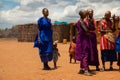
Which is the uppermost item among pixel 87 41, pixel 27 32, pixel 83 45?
pixel 87 41

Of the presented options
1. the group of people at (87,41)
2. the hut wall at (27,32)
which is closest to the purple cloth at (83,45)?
the group of people at (87,41)

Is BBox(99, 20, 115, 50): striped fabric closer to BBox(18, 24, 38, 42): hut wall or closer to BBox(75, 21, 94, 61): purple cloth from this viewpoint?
BBox(75, 21, 94, 61): purple cloth

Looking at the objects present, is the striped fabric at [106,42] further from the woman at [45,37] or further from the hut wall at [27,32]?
the hut wall at [27,32]

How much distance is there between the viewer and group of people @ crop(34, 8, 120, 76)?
959 cm

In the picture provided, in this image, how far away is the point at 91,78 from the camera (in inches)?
347

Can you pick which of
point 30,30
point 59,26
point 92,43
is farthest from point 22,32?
point 92,43

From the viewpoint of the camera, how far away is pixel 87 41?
31.7 feet

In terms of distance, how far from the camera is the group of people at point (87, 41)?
959cm

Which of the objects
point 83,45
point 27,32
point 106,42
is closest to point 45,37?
point 83,45

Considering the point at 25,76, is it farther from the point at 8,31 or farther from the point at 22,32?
the point at 8,31

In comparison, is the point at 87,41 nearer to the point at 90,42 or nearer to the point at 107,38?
the point at 90,42

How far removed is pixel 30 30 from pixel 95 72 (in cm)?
2695

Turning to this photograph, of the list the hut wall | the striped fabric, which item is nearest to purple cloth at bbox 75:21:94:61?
the striped fabric

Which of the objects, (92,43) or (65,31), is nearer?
(92,43)
